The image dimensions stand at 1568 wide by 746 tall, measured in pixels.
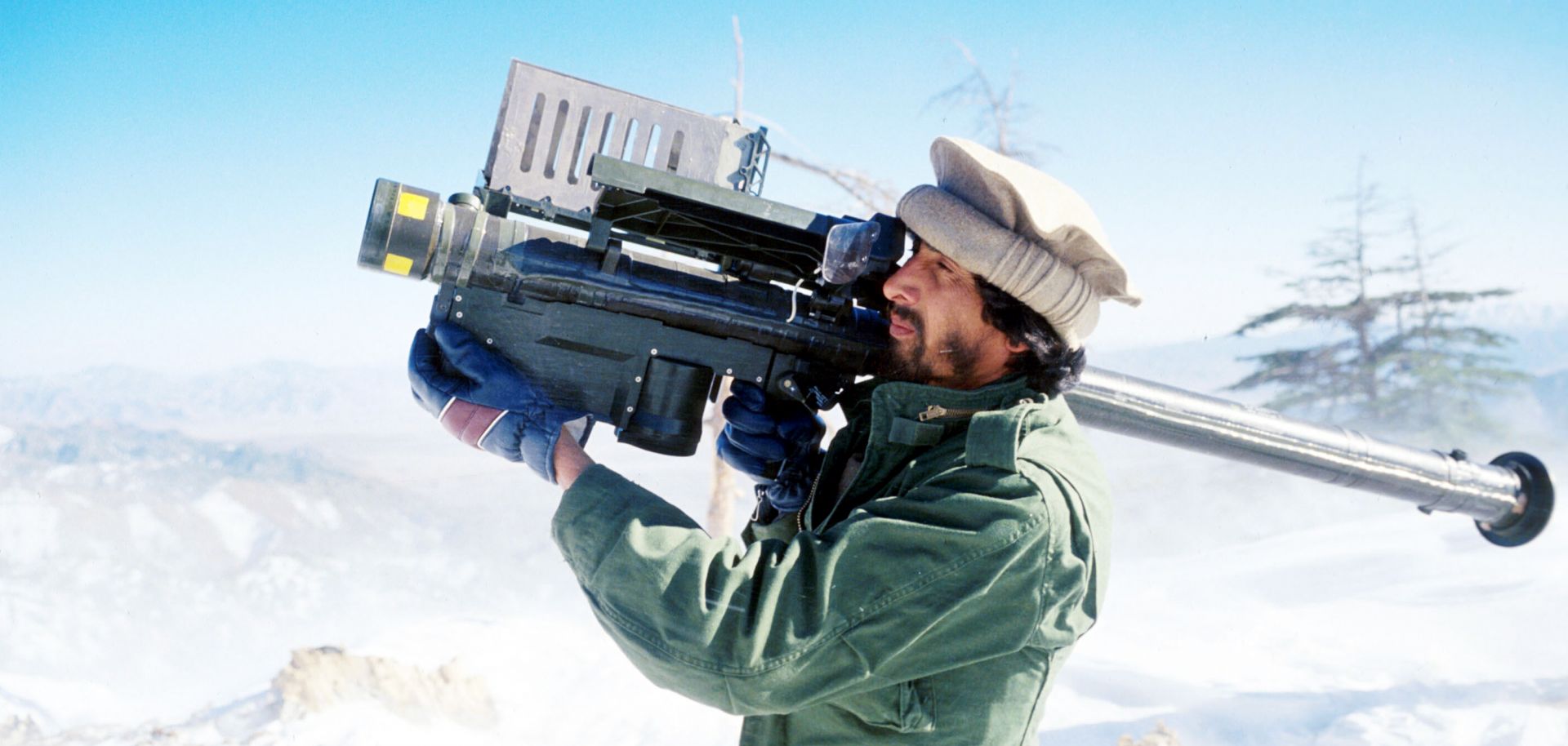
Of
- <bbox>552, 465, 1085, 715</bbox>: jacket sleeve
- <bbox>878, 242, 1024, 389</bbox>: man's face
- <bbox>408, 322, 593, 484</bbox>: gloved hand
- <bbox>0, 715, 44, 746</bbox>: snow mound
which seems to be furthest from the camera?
<bbox>0, 715, 44, 746</bbox>: snow mound

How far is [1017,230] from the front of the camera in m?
1.70

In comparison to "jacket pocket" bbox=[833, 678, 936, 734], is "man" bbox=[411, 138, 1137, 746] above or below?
above

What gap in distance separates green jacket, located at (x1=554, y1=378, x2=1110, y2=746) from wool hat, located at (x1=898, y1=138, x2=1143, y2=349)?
28 cm

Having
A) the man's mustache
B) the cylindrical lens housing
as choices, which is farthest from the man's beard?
the cylindrical lens housing

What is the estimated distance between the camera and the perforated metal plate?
6.48 ft

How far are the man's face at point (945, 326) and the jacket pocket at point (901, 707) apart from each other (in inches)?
24.0

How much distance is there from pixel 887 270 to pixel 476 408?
0.87 m

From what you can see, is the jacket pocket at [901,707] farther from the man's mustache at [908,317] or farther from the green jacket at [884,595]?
the man's mustache at [908,317]

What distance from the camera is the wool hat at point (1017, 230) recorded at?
166cm

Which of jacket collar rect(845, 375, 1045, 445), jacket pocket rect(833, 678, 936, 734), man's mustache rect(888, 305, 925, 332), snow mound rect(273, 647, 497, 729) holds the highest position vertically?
man's mustache rect(888, 305, 925, 332)

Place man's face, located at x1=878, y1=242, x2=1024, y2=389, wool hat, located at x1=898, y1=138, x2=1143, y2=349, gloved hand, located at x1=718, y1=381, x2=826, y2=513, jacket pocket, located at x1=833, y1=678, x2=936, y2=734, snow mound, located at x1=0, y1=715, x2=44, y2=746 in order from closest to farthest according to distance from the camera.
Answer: jacket pocket, located at x1=833, y1=678, x2=936, y2=734 → wool hat, located at x1=898, y1=138, x2=1143, y2=349 → man's face, located at x1=878, y1=242, x2=1024, y2=389 → gloved hand, located at x1=718, y1=381, x2=826, y2=513 → snow mound, located at x1=0, y1=715, x2=44, y2=746

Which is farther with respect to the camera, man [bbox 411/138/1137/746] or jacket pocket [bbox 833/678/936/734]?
jacket pocket [bbox 833/678/936/734]

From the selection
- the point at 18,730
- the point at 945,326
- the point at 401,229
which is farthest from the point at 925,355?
the point at 18,730

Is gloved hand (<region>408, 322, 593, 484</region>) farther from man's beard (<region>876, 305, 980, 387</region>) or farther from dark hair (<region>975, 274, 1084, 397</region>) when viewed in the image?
dark hair (<region>975, 274, 1084, 397</region>)
